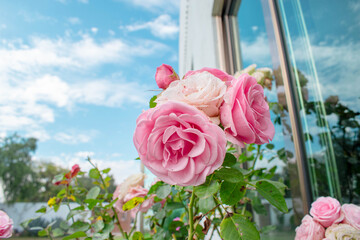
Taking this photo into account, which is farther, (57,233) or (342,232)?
(57,233)

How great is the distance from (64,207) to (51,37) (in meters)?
11.2

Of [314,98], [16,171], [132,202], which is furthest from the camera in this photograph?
[16,171]

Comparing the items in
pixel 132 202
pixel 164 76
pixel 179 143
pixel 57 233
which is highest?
pixel 164 76

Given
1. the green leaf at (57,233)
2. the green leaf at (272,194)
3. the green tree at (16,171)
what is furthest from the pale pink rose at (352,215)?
the green tree at (16,171)

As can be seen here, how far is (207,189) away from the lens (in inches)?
11.5

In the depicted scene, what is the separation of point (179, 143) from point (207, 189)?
0.08 metres

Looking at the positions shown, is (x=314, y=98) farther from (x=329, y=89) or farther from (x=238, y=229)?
(x=238, y=229)

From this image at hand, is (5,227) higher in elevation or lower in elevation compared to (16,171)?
lower

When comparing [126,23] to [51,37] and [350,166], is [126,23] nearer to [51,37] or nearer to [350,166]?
[51,37]

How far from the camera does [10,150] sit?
784 centimetres

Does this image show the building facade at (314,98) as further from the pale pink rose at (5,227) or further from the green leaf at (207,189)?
the pale pink rose at (5,227)

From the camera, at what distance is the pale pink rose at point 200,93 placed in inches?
11.1

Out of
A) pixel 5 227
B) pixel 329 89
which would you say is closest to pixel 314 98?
pixel 329 89

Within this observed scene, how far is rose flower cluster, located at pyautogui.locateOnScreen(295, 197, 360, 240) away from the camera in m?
0.37
